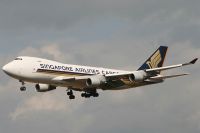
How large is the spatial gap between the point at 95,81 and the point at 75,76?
9.23 ft

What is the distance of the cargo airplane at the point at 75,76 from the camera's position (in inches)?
3880

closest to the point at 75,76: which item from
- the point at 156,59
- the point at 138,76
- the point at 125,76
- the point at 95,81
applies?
the point at 95,81

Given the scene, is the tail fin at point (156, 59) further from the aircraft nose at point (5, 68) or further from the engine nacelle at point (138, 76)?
the aircraft nose at point (5, 68)

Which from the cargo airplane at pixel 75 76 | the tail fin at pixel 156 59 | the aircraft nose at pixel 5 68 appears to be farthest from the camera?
the tail fin at pixel 156 59

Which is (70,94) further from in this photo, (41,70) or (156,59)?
(156,59)

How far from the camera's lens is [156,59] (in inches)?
4437

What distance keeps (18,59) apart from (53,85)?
22.6 feet

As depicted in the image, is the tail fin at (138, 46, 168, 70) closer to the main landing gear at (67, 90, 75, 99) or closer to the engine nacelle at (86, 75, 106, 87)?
the engine nacelle at (86, 75, 106, 87)

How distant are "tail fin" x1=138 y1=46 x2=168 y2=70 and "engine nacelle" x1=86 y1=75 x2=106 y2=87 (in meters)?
10.8

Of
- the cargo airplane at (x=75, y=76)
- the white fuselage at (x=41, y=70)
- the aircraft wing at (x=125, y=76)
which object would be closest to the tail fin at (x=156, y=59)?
the cargo airplane at (x=75, y=76)

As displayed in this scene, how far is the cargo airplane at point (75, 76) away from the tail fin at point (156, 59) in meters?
2.93

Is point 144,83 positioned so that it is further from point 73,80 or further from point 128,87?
point 73,80

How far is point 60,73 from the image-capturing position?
3935 inches

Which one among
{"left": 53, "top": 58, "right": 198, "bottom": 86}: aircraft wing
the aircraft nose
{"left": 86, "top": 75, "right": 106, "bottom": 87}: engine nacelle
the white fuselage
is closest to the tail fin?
{"left": 53, "top": 58, "right": 198, "bottom": 86}: aircraft wing
